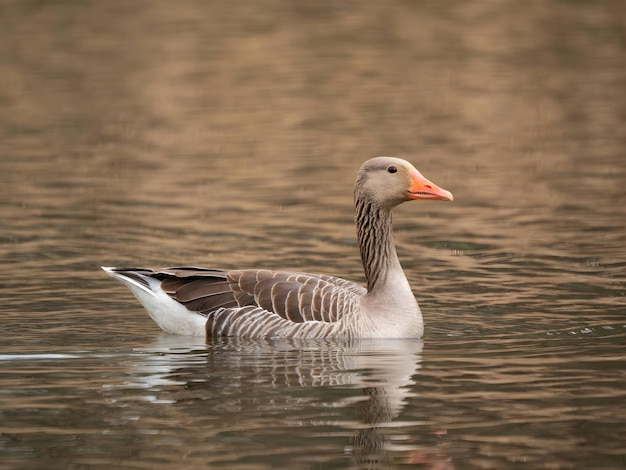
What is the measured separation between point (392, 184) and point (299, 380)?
8.66 feet

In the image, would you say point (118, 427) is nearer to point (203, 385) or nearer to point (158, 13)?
point (203, 385)

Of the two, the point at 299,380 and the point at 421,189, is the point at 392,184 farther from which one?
the point at 299,380

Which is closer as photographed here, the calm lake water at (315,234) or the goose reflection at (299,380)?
the calm lake water at (315,234)

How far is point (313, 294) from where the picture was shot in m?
13.1

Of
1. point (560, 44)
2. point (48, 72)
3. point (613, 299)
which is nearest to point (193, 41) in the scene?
point (48, 72)

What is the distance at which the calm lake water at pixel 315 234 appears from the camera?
32.5 feet

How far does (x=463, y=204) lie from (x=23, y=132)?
11.2m

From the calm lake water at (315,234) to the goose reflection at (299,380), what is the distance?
0.13 feet

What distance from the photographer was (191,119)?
29.0m

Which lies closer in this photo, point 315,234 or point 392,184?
point 392,184

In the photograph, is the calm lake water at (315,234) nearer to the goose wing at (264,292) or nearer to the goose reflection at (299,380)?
the goose reflection at (299,380)

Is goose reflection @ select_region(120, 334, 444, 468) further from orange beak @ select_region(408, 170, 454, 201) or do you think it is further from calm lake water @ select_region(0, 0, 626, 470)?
orange beak @ select_region(408, 170, 454, 201)

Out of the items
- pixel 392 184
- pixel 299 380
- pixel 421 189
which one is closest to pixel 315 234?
pixel 392 184

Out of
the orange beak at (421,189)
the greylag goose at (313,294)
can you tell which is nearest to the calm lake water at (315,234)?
the greylag goose at (313,294)
